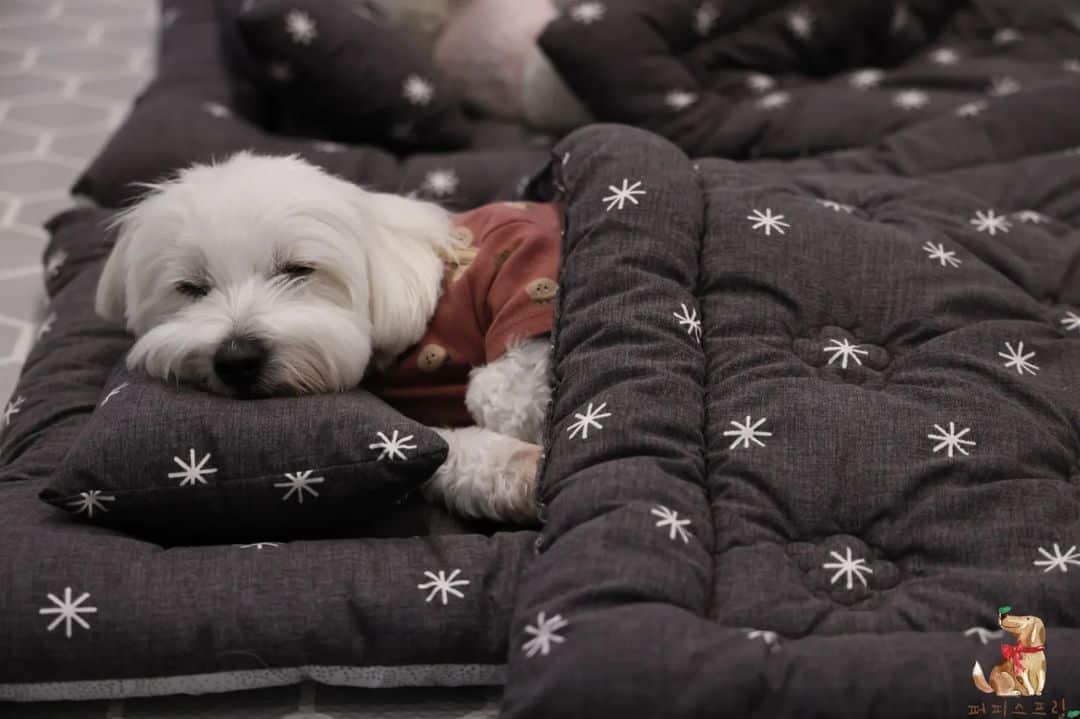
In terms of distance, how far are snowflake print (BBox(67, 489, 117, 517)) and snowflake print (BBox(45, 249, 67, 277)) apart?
78 centimetres

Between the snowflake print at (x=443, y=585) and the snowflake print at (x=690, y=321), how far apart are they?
0.46 metres

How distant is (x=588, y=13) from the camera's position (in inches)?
91.2

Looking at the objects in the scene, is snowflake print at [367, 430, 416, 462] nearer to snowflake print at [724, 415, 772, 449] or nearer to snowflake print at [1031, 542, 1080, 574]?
snowflake print at [724, 415, 772, 449]

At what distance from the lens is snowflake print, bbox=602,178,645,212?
1542 mm

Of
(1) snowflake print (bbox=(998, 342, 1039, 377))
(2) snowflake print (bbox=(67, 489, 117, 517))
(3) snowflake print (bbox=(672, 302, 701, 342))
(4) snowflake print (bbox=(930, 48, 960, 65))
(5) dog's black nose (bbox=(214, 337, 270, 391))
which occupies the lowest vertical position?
(2) snowflake print (bbox=(67, 489, 117, 517))

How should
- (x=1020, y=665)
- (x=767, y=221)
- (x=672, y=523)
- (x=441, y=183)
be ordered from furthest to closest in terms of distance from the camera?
(x=441, y=183)
(x=767, y=221)
(x=672, y=523)
(x=1020, y=665)

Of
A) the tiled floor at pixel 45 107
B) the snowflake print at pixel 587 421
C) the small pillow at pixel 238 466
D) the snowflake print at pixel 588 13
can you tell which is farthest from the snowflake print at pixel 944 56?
Answer: the tiled floor at pixel 45 107

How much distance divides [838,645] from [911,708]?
9 centimetres

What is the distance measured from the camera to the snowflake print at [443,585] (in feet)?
4.28

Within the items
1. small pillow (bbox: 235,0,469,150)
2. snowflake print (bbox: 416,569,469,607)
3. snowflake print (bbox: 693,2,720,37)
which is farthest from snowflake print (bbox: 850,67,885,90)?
snowflake print (bbox: 416,569,469,607)

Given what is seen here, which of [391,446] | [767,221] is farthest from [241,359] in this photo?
[767,221]

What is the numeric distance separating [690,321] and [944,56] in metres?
1.54

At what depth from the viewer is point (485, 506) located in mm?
1466

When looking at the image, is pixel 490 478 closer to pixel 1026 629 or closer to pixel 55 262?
pixel 1026 629
